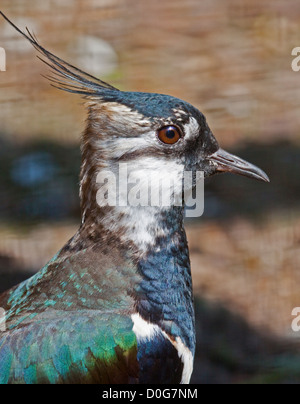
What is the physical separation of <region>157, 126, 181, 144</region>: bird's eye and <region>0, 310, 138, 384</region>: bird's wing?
72 centimetres

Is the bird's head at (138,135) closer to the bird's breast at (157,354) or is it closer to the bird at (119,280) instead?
the bird at (119,280)

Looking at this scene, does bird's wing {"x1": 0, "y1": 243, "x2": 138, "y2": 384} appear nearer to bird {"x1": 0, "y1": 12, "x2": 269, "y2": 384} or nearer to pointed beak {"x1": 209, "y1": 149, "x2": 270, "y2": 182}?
bird {"x1": 0, "y1": 12, "x2": 269, "y2": 384}

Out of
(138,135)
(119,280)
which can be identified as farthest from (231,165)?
(119,280)

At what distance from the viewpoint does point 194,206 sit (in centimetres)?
480

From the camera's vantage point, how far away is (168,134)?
3.27 m

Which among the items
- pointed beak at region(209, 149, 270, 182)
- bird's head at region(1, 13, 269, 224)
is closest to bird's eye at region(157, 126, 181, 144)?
bird's head at region(1, 13, 269, 224)

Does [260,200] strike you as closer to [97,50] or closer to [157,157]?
[97,50]

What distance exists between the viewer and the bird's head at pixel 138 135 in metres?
3.25

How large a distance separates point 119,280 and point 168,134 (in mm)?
600

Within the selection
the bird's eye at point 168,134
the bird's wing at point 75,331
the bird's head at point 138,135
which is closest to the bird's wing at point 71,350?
the bird's wing at point 75,331

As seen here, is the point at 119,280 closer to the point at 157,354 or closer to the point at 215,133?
the point at 157,354

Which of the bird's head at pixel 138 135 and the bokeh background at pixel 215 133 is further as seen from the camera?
the bokeh background at pixel 215 133

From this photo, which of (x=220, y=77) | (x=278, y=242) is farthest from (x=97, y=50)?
(x=278, y=242)

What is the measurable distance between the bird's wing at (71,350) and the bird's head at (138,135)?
0.54 meters
